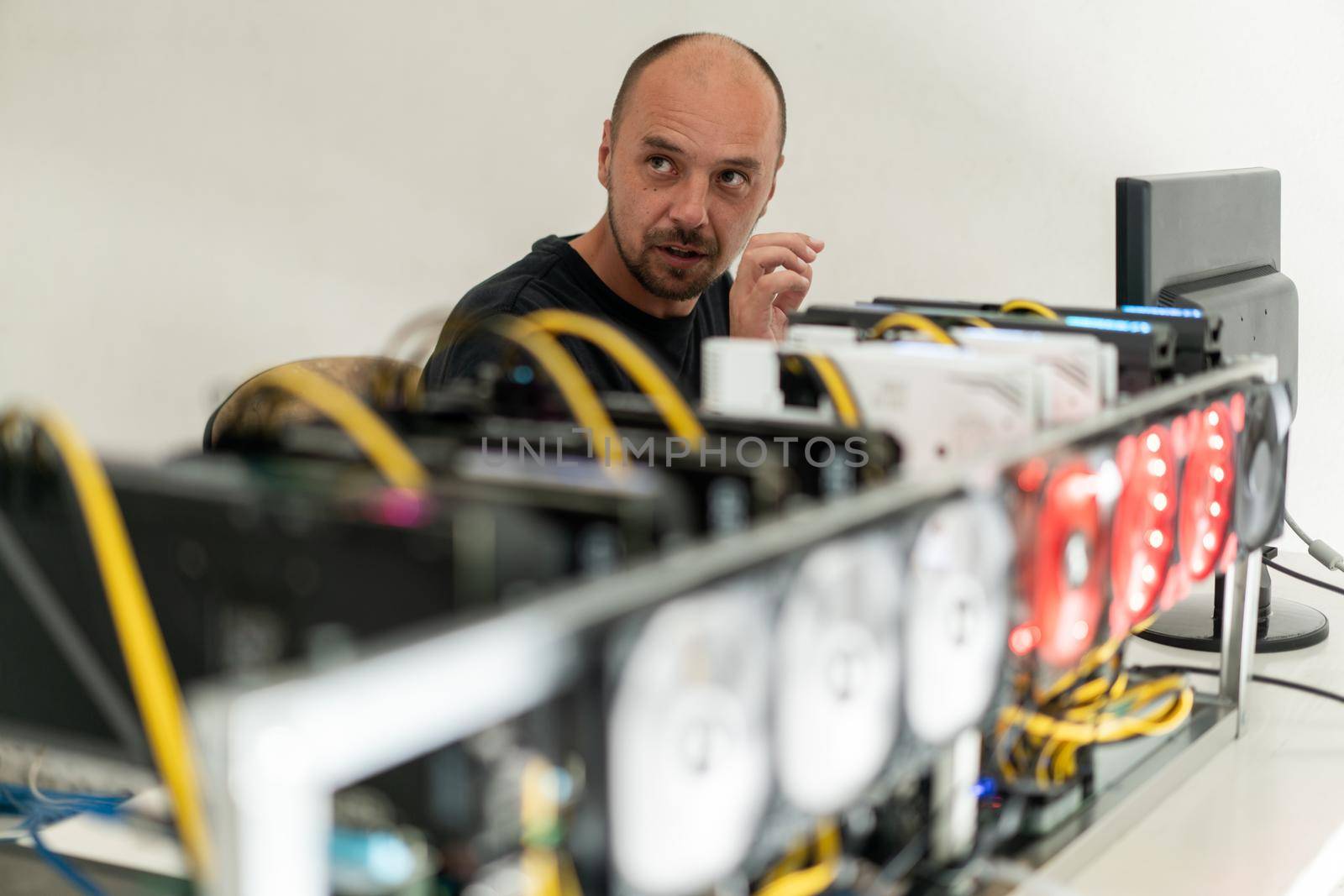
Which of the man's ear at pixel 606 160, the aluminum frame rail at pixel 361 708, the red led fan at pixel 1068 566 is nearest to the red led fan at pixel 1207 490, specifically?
the red led fan at pixel 1068 566

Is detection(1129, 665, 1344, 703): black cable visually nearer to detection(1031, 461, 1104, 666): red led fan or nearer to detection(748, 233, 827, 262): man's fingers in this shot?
detection(1031, 461, 1104, 666): red led fan

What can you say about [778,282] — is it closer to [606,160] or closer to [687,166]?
[687,166]

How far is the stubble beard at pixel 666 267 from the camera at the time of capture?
1879 mm

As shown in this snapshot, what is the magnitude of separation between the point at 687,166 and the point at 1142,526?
3.46 feet

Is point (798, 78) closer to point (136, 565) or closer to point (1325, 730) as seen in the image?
point (1325, 730)

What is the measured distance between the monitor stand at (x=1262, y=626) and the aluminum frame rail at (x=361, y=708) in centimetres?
102

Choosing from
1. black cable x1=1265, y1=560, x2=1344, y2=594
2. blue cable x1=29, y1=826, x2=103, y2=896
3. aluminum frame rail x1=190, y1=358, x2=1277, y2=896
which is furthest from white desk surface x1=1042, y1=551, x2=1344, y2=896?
blue cable x1=29, y1=826, x2=103, y2=896

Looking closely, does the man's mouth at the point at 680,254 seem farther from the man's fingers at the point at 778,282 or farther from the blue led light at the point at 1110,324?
the blue led light at the point at 1110,324

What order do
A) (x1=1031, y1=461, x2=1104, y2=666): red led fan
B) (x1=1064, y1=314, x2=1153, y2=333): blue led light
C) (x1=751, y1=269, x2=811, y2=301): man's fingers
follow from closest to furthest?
(x1=1031, y1=461, x2=1104, y2=666): red led fan < (x1=1064, y1=314, x2=1153, y2=333): blue led light < (x1=751, y1=269, x2=811, y2=301): man's fingers

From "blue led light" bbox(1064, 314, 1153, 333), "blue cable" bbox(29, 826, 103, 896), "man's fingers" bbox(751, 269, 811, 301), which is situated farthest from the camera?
"man's fingers" bbox(751, 269, 811, 301)

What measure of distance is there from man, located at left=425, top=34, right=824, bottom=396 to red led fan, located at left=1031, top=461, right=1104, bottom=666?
36.4 inches

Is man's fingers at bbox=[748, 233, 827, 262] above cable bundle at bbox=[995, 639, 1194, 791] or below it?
above

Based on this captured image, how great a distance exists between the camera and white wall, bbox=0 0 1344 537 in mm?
2518

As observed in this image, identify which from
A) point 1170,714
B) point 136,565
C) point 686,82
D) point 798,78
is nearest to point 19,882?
point 136,565
